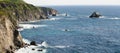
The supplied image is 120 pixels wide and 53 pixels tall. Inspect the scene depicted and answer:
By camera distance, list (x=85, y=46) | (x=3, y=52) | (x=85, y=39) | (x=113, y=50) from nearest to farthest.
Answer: (x=3, y=52) → (x=113, y=50) → (x=85, y=46) → (x=85, y=39)

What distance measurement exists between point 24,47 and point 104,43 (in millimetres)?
35343

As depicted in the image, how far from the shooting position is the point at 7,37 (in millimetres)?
93750

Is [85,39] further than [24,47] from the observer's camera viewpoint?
Yes

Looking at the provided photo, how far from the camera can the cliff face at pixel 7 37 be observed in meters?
89.2

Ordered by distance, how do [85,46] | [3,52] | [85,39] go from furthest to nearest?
1. [85,39]
2. [85,46]
3. [3,52]

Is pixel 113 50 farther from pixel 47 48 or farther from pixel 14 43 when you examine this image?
pixel 14 43

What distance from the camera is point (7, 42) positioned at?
3647 inches

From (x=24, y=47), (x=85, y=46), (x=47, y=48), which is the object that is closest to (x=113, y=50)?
(x=85, y=46)

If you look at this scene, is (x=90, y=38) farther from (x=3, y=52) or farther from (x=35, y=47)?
(x=3, y=52)

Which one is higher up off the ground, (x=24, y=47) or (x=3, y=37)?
(x=3, y=37)

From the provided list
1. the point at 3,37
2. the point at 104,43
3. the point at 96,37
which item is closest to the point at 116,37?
the point at 96,37

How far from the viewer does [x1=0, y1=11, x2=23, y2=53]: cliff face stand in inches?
3511

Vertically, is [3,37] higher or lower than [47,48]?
higher

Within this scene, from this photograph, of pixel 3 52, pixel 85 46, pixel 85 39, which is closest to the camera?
pixel 3 52
